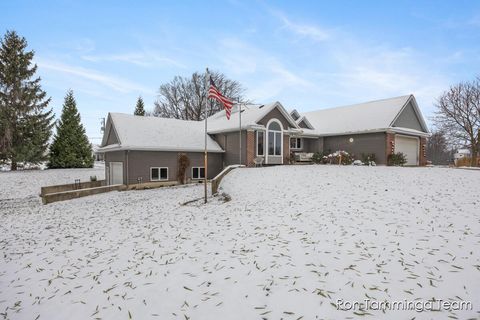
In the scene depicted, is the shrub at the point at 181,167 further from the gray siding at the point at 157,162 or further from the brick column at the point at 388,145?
the brick column at the point at 388,145

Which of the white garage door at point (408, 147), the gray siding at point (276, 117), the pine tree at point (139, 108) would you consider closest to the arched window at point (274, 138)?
the gray siding at point (276, 117)

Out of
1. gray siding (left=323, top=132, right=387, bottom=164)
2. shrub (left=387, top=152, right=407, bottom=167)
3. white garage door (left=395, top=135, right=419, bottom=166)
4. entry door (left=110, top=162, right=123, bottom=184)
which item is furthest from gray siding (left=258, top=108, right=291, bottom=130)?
entry door (left=110, top=162, right=123, bottom=184)

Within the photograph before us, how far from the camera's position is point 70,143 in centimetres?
3156

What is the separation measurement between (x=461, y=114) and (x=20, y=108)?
166ft

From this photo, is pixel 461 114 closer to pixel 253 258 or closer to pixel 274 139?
pixel 274 139

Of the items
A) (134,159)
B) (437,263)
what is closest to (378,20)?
(437,263)

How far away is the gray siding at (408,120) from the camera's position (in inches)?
937

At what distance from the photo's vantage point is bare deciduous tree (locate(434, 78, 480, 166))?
28.8 m

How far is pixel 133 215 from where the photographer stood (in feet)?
34.5

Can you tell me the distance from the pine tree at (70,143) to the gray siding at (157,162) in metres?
17.6

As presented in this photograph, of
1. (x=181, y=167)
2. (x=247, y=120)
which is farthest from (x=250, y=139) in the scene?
(x=181, y=167)

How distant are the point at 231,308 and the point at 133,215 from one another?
25.4ft

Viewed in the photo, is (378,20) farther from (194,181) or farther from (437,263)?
(194,181)

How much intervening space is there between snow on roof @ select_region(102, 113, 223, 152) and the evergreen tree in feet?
49.9
